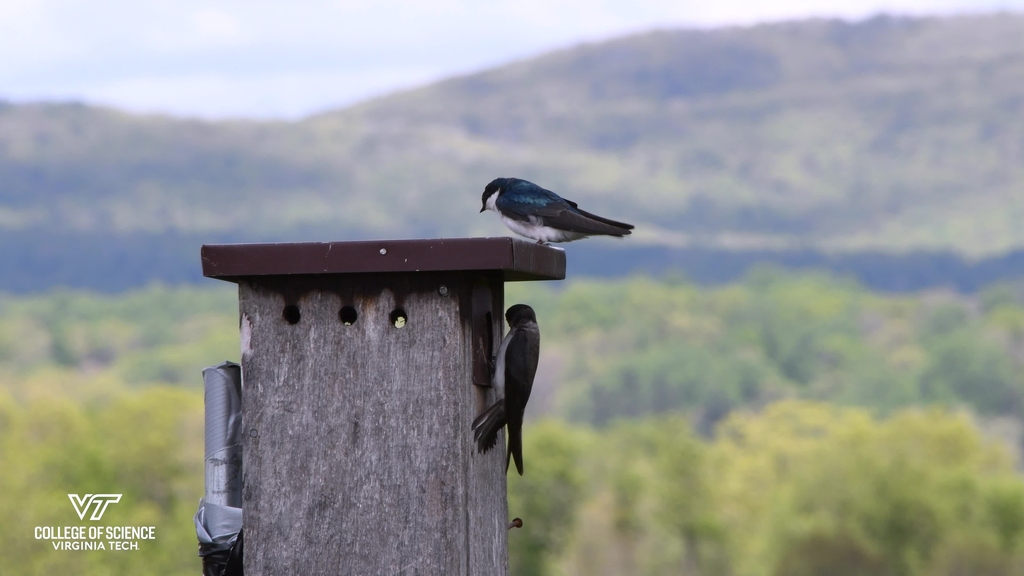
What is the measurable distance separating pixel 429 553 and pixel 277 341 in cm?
64

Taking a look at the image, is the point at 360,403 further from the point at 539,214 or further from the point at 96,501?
the point at 96,501

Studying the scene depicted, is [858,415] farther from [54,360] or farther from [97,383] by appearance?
[54,360]

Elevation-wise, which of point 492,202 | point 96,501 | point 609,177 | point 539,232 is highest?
point 609,177

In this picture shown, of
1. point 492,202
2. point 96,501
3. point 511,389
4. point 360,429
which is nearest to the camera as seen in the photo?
point 360,429

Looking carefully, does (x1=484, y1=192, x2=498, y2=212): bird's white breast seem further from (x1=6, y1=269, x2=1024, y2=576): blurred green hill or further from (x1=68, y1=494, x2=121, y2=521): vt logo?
(x1=6, y1=269, x2=1024, y2=576): blurred green hill

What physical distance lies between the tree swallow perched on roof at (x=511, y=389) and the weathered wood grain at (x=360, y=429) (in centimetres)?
7

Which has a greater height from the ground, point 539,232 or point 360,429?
point 539,232

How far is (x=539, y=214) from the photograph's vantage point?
471 cm

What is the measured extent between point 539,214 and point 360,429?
154 cm

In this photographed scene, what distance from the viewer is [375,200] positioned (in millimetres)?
179000

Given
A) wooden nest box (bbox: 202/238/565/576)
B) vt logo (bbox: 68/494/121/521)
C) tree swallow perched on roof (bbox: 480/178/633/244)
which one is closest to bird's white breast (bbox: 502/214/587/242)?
tree swallow perched on roof (bbox: 480/178/633/244)

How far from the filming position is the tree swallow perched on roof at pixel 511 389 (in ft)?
11.5

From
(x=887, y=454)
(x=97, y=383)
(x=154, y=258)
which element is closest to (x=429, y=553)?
(x=887, y=454)

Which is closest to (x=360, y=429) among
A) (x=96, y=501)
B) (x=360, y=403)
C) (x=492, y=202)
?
(x=360, y=403)
